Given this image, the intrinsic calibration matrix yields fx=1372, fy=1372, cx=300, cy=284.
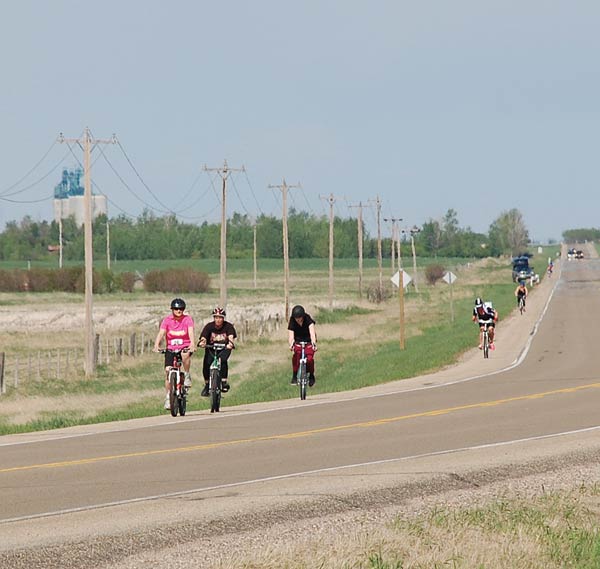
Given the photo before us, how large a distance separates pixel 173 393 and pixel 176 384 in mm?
163

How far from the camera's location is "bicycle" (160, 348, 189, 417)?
21656 mm

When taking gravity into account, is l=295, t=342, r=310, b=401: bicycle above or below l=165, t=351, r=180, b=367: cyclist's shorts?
below

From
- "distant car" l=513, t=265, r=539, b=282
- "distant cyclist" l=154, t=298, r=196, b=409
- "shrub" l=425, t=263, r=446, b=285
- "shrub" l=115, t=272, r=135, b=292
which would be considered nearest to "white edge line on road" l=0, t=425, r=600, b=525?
"distant cyclist" l=154, t=298, r=196, b=409

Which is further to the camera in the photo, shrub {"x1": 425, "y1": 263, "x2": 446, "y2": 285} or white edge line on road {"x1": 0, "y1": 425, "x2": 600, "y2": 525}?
shrub {"x1": 425, "y1": 263, "x2": 446, "y2": 285}

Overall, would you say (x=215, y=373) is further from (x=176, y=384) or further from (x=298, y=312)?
(x=298, y=312)

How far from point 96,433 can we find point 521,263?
108 m

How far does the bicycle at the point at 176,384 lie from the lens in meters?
21.7

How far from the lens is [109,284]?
133 metres

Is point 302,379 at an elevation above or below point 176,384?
below

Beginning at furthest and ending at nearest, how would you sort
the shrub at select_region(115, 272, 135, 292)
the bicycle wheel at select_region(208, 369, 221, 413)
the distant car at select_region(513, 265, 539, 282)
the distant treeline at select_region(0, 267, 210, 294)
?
the shrub at select_region(115, 272, 135, 292) < the distant treeline at select_region(0, 267, 210, 294) < the distant car at select_region(513, 265, 539, 282) < the bicycle wheel at select_region(208, 369, 221, 413)

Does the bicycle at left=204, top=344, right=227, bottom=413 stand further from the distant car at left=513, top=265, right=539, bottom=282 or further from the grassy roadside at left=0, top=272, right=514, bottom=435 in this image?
the distant car at left=513, top=265, right=539, bottom=282

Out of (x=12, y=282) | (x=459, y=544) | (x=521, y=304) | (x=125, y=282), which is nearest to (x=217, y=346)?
(x=459, y=544)

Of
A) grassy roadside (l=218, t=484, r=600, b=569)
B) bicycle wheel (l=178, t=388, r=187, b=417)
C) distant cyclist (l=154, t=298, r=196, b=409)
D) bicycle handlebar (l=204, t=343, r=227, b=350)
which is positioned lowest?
bicycle wheel (l=178, t=388, r=187, b=417)

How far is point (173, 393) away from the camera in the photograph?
2189 centimetres
